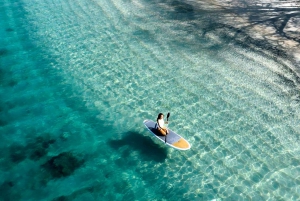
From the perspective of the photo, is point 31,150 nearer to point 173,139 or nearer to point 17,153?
point 17,153

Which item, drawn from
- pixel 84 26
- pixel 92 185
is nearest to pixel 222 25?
pixel 84 26

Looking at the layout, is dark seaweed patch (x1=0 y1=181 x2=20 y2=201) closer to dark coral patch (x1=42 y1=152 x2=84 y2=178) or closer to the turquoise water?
the turquoise water

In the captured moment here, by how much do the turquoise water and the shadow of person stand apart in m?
0.05

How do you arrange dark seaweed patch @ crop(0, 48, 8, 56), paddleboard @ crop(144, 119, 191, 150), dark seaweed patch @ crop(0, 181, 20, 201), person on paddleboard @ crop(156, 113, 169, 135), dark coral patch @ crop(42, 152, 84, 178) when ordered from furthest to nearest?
1. dark seaweed patch @ crop(0, 48, 8, 56)
2. person on paddleboard @ crop(156, 113, 169, 135)
3. paddleboard @ crop(144, 119, 191, 150)
4. dark coral patch @ crop(42, 152, 84, 178)
5. dark seaweed patch @ crop(0, 181, 20, 201)

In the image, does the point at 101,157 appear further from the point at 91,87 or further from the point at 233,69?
the point at 233,69

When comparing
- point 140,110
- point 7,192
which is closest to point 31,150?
point 7,192

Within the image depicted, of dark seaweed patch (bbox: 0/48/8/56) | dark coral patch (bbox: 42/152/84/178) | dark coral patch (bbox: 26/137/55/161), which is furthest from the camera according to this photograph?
dark seaweed patch (bbox: 0/48/8/56)

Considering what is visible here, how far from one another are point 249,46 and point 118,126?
33.3ft

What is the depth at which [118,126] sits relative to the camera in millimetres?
13969

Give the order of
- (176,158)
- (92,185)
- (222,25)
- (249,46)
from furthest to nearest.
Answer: (222,25) < (249,46) < (176,158) < (92,185)

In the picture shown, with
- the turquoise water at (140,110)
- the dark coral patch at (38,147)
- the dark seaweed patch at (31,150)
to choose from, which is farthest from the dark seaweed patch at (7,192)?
the dark coral patch at (38,147)

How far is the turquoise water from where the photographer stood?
1161cm

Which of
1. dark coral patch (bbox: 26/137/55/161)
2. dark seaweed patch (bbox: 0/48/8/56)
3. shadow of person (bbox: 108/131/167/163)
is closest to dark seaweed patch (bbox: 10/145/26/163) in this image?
dark coral patch (bbox: 26/137/55/161)

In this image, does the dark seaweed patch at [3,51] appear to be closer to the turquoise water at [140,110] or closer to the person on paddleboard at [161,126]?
the turquoise water at [140,110]
